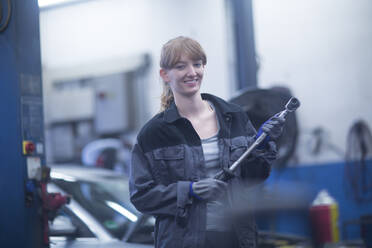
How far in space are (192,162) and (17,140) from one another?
46.4 inches

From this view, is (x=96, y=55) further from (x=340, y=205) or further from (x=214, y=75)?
(x=340, y=205)

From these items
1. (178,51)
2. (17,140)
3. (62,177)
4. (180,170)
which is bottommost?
(62,177)

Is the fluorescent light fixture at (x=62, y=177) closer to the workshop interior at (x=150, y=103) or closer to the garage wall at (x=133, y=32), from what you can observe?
the workshop interior at (x=150, y=103)

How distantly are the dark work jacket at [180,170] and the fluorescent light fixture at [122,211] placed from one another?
1.19 m

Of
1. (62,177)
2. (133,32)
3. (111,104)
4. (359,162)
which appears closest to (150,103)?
(111,104)

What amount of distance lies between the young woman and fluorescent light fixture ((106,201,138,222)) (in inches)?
46.8

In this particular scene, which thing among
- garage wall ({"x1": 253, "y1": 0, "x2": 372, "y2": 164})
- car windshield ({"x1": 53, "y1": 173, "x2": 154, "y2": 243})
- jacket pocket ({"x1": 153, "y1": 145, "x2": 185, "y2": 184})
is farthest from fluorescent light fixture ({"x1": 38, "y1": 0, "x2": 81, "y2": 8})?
jacket pocket ({"x1": 153, "y1": 145, "x2": 185, "y2": 184})

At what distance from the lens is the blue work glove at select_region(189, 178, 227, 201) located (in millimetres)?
1600

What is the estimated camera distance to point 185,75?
5.69ft

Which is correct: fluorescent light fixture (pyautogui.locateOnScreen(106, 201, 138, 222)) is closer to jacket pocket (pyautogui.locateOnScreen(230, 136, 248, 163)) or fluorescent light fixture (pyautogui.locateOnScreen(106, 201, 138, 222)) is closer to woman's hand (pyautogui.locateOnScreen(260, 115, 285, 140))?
jacket pocket (pyautogui.locateOnScreen(230, 136, 248, 163))

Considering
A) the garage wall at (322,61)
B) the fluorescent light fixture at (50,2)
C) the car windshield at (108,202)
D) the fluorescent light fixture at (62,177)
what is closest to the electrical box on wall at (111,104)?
the fluorescent light fixture at (50,2)

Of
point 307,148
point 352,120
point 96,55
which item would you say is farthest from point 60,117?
point 352,120

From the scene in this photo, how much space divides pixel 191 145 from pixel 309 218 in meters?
3.65

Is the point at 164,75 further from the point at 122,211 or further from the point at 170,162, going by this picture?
the point at 122,211
